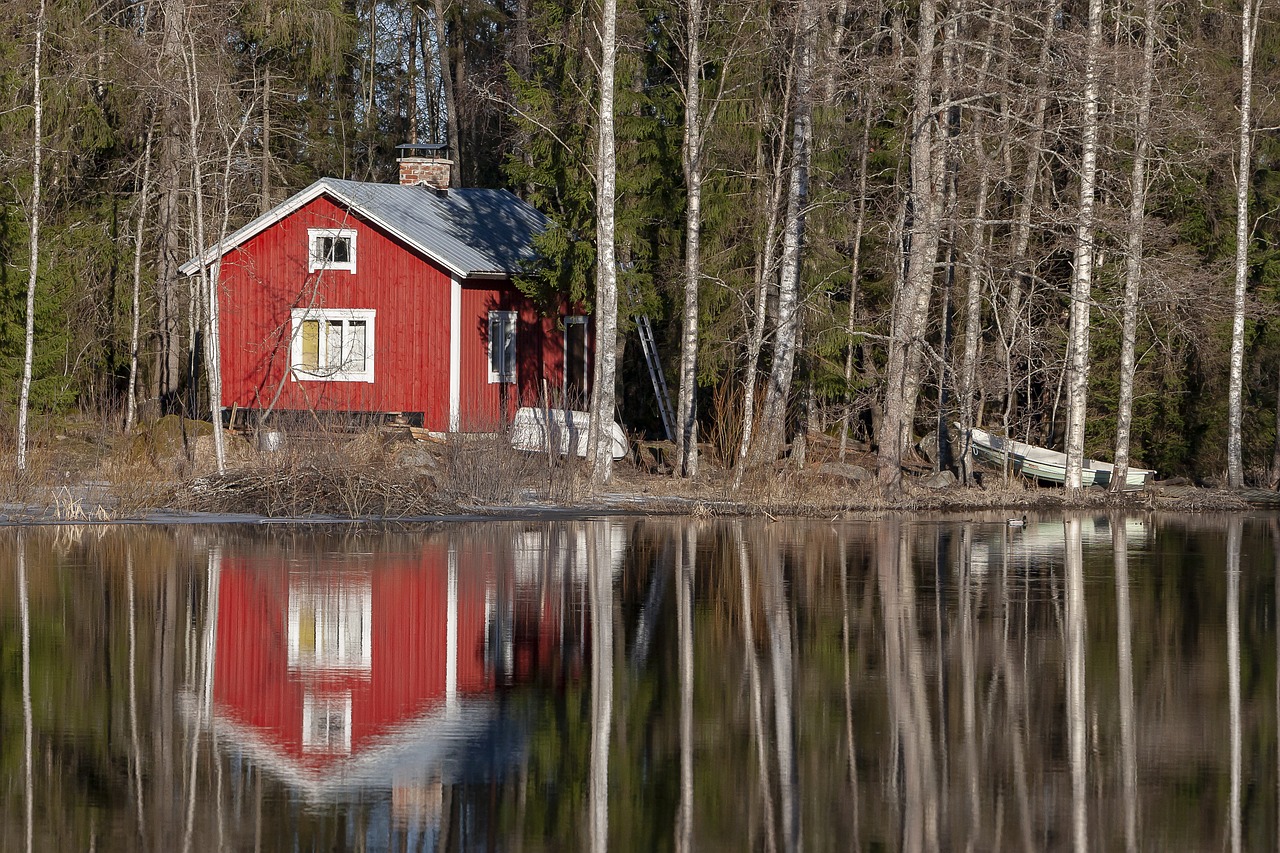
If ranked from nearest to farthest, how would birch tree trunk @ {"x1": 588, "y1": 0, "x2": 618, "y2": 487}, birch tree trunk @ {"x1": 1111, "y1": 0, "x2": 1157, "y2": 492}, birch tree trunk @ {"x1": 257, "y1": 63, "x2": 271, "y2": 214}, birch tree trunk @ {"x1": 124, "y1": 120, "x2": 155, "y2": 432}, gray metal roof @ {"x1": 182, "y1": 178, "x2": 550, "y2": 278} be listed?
birch tree trunk @ {"x1": 588, "y1": 0, "x2": 618, "y2": 487}
birch tree trunk @ {"x1": 1111, "y1": 0, "x2": 1157, "y2": 492}
gray metal roof @ {"x1": 182, "y1": 178, "x2": 550, "y2": 278}
birch tree trunk @ {"x1": 124, "y1": 120, "x2": 155, "y2": 432}
birch tree trunk @ {"x1": 257, "y1": 63, "x2": 271, "y2": 214}

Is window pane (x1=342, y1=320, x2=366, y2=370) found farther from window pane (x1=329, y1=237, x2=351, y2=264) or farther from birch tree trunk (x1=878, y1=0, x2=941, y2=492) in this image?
birch tree trunk (x1=878, y1=0, x2=941, y2=492)

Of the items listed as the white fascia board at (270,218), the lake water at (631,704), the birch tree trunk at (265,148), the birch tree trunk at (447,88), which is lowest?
the lake water at (631,704)

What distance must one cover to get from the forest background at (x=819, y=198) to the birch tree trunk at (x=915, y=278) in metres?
0.07

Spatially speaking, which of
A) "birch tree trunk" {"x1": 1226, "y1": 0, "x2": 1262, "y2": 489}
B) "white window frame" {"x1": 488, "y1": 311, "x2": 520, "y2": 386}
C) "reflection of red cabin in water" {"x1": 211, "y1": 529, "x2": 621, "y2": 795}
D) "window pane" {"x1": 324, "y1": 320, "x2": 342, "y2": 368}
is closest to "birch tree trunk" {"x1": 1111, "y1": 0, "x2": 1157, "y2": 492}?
"birch tree trunk" {"x1": 1226, "y1": 0, "x2": 1262, "y2": 489}

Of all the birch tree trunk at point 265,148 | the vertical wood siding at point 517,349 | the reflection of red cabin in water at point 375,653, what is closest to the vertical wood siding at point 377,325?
the vertical wood siding at point 517,349

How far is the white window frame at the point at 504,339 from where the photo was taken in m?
40.4

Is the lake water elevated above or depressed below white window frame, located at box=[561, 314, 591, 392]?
below

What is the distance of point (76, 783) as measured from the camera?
28.1 ft

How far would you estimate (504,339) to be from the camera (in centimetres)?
4072

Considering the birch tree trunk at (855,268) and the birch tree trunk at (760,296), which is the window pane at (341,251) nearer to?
the birch tree trunk at (760,296)

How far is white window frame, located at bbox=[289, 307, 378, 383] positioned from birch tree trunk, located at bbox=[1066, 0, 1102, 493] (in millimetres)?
16287

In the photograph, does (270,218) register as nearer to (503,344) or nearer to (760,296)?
(503,344)

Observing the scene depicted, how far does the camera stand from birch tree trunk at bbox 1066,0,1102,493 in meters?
32.0

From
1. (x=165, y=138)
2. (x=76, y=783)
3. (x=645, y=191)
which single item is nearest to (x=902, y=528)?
(x=645, y=191)
